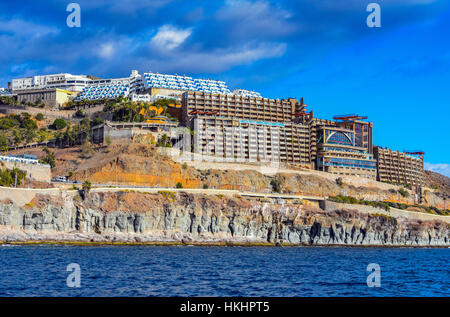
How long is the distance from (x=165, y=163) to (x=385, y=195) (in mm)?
64911

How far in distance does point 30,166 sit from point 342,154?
88897 millimetres

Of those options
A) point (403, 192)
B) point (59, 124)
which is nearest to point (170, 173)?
point (59, 124)

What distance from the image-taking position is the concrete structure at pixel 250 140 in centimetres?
14650

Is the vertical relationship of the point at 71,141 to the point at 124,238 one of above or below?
above

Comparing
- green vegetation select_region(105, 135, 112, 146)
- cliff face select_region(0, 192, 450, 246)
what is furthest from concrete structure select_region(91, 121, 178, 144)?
cliff face select_region(0, 192, 450, 246)

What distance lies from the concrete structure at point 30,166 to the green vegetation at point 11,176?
145cm

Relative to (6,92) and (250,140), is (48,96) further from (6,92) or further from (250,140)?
(250,140)

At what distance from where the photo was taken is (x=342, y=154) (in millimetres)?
164500

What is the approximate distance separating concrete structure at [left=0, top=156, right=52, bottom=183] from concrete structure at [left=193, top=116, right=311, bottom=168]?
40.8 meters

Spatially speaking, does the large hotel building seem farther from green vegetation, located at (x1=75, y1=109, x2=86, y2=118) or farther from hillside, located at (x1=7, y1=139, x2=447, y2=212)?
green vegetation, located at (x1=75, y1=109, x2=86, y2=118)
